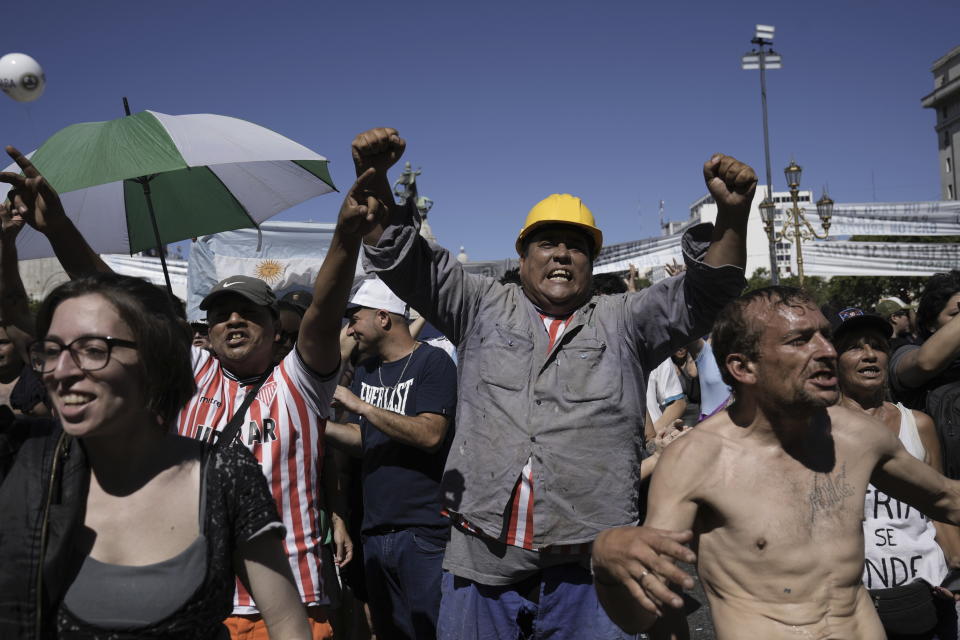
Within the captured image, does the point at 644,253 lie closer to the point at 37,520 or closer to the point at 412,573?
the point at 412,573

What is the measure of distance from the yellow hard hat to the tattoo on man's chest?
129 cm

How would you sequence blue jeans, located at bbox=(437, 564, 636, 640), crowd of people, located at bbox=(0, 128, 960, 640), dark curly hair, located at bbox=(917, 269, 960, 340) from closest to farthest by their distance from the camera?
crowd of people, located at bbox=(0, 128, 960, 640) < blue jeans, located at bbox=(437, 564, 636, 640) < dark curly hair, located at bbox=(917, 269, 960, 340)

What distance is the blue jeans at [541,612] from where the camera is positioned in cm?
283

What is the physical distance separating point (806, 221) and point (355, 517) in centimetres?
1361

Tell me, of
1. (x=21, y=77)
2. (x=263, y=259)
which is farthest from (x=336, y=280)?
(x=263, y=259)

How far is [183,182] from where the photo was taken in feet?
14.3

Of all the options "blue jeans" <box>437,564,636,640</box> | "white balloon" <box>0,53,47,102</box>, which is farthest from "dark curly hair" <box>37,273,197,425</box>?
"white balloon" <box>0,53,47,102</box>

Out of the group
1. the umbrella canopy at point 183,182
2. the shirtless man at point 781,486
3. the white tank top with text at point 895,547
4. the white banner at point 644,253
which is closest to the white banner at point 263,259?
the umbrella canopy at point 183,182

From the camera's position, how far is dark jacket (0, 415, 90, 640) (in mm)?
1668

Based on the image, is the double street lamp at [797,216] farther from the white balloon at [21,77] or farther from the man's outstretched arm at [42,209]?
the man's outstretched arm at [42,209]

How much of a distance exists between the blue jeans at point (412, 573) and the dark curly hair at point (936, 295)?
289cm

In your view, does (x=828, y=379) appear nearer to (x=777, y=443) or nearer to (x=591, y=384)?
(x=777, y=443)

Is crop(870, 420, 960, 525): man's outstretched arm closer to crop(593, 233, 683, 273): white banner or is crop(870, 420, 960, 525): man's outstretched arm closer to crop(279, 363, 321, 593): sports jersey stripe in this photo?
crop(279, 363, 321, 593): sports jersey stripe

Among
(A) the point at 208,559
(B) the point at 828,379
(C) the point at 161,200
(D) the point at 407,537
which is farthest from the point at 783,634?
(C) the point at 161,200
